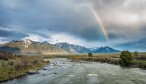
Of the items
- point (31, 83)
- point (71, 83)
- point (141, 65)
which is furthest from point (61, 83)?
point (141, 65)

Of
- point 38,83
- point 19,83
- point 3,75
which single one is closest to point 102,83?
point 38,83

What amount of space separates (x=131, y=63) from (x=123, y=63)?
4404mm

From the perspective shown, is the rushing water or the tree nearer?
the rushing water

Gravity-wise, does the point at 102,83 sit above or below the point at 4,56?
below

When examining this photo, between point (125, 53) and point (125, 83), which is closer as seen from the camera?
point (125, 83)

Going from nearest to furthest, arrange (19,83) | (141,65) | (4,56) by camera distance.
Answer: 1. (19,83)
2. (141,65)
3. (4,56)

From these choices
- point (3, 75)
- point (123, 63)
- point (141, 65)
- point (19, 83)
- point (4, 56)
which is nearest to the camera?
point (19, 83)

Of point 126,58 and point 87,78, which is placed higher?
point 126,58

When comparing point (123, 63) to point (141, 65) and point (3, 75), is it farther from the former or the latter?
point (3, 75)

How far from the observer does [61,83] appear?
140ft

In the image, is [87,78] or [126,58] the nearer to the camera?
[87,78]

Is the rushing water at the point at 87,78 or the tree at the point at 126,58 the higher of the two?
the tree at the point at 126,58

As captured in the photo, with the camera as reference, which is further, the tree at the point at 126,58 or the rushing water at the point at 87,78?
the tree at the point at 126,58

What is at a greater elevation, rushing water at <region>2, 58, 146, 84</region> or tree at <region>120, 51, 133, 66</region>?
tree at <region>120, 51, 133, 66</region>
